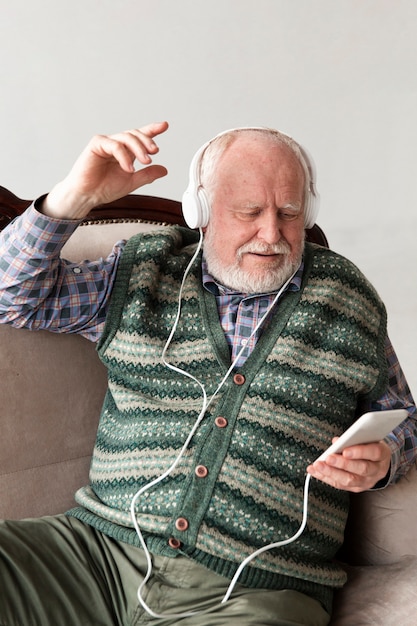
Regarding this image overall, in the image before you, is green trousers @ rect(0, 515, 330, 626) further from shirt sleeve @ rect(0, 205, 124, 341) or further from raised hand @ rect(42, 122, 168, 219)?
raised hand @ rect(42, 122, 168, 219)

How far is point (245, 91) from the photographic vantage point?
2801 millimetres

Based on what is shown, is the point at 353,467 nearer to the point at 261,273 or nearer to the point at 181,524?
the point at 181,524

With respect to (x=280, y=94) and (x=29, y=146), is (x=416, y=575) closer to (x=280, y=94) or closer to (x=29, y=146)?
(x=29, y=146)

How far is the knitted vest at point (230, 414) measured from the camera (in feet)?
4.83

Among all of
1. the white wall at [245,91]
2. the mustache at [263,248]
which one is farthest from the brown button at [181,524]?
the white wall at [245,91]

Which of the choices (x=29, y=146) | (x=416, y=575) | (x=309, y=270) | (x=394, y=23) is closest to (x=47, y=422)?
(x=309, y=270)

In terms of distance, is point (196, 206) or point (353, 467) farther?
point (196, 206)

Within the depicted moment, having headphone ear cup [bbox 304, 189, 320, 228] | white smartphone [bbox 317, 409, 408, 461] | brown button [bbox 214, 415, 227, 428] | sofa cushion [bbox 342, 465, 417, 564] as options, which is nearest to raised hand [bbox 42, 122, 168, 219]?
headphone ear cup [bbox 304, 189, 320, 228]

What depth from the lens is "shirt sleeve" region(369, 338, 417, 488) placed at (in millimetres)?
1629

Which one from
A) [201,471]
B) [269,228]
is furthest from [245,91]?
[201,471]

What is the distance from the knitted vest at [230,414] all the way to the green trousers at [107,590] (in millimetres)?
35

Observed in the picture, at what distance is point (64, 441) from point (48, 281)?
1.20 feet

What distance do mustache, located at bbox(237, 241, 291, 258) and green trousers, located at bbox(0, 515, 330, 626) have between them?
23.4 inches

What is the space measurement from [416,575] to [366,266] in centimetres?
176
